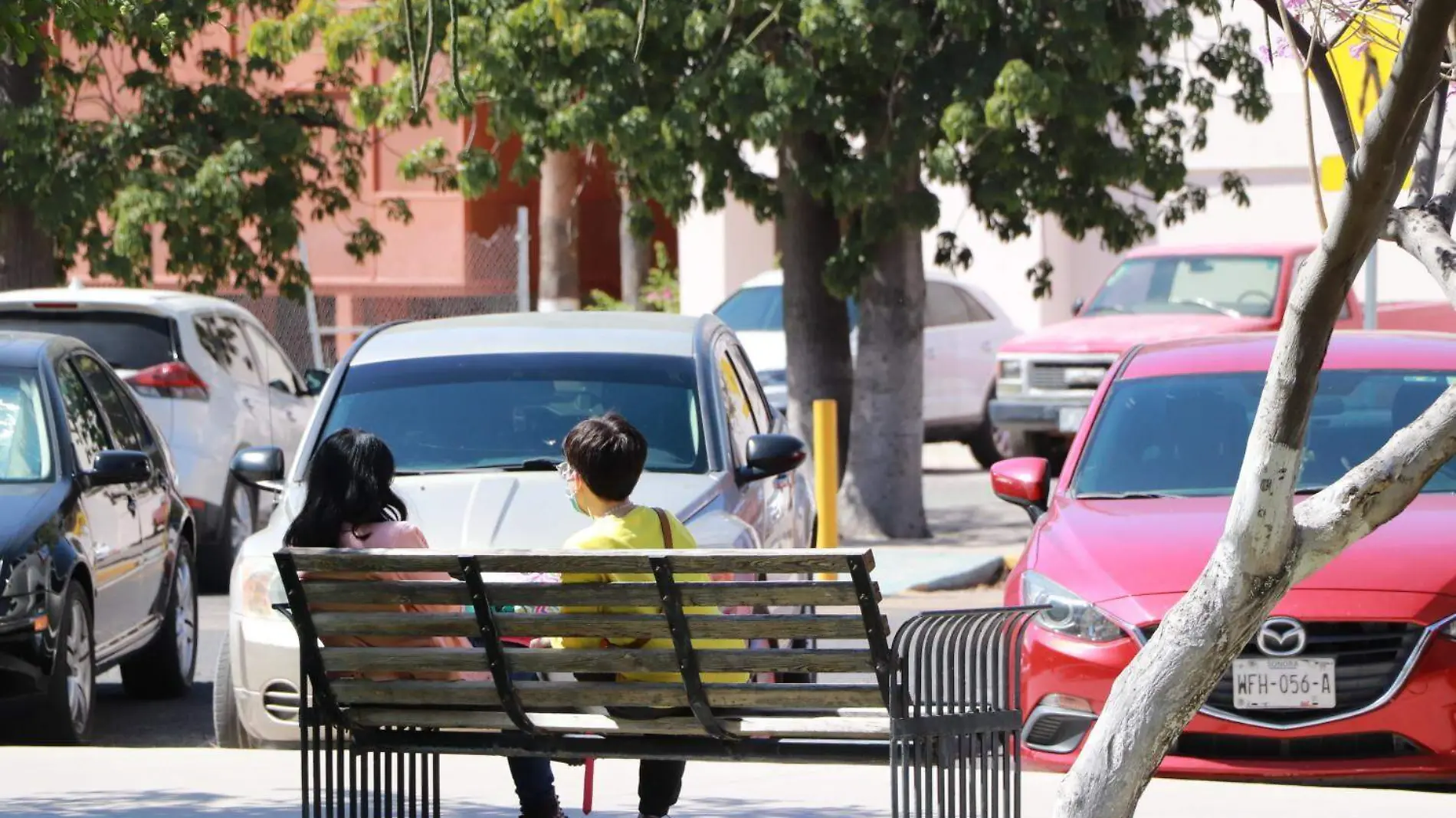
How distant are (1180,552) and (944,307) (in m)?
14.4

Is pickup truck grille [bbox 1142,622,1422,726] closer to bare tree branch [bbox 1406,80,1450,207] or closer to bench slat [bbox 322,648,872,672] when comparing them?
bare tree branch [bbox 1406,80,1450,207]

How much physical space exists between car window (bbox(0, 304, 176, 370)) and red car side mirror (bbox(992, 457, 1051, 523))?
6544 mm

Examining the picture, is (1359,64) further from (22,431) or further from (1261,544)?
(1261,544)

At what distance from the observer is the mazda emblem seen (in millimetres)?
7004

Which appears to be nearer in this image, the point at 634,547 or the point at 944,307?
the point at 634,547

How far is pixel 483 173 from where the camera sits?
52.0ft

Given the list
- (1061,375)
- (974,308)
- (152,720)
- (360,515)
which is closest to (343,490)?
(360,515)

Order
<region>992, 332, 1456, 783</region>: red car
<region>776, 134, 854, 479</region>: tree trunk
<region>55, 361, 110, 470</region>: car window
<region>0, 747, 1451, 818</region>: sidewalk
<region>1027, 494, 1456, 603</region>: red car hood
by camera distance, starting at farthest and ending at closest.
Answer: <region>776, 134, 854, 479</region>: tree trunk → <region>55, 361, 110, 470</region>: car window → <region>1027, 494, 1456, 603</region>: red car hood → <region>992, 332, 1456, 783</region>: red car → <region>0, 747, 1451, 818</region>: sidewalk

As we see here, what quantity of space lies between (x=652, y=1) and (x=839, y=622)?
9.35 m

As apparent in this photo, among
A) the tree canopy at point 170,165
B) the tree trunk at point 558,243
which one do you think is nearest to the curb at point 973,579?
the tree canopy at point 170,165

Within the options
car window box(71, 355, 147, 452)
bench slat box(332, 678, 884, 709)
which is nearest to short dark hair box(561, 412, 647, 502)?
bench slat box(332, 678, 884, 709)

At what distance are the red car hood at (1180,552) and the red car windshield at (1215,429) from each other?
362mm

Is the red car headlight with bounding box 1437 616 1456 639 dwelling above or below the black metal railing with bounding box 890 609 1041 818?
below

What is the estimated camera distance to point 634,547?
→ 5879 millimetres
